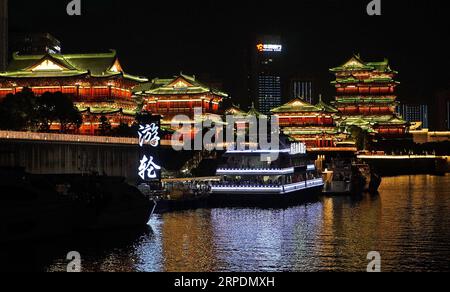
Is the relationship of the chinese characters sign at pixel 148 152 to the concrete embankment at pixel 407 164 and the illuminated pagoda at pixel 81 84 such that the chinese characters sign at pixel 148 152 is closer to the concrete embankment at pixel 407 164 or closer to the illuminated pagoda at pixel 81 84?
the illuminated pagoda at pixel 81 84

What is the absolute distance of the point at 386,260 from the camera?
108ft

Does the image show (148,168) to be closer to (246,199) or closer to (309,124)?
(246,199)

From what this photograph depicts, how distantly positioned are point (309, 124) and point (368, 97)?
1979 cm

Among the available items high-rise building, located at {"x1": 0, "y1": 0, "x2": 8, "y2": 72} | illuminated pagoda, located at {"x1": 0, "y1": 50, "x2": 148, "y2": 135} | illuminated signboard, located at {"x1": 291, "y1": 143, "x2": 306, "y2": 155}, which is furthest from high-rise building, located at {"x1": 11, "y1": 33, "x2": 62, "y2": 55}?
illuminated signboard, located at {"x1": 291, "y1": 143, "x2": 306, "y2": 155}

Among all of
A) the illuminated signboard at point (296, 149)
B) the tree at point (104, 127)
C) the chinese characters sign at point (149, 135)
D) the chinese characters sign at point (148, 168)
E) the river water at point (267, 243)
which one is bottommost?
the river water at point (267, 243)

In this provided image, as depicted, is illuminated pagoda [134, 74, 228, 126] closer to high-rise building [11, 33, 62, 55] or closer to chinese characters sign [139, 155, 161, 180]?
chinese characters sign [139, 155, 161, 180]

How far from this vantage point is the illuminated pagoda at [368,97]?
4884 inches

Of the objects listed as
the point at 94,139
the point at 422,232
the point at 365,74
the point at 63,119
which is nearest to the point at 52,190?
the point at 422,232

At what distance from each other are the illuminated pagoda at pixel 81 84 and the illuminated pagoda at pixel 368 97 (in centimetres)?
4760

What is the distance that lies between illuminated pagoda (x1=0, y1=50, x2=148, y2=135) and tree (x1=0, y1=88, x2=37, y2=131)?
16.6 meters

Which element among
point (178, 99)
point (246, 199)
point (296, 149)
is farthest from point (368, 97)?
point (246, 199)

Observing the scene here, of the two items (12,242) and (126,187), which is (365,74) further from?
(12,242)

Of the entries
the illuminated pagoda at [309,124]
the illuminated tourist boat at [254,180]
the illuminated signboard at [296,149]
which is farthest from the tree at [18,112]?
the illuminated pagoda at [309,124]

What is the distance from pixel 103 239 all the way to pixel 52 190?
125 inches
